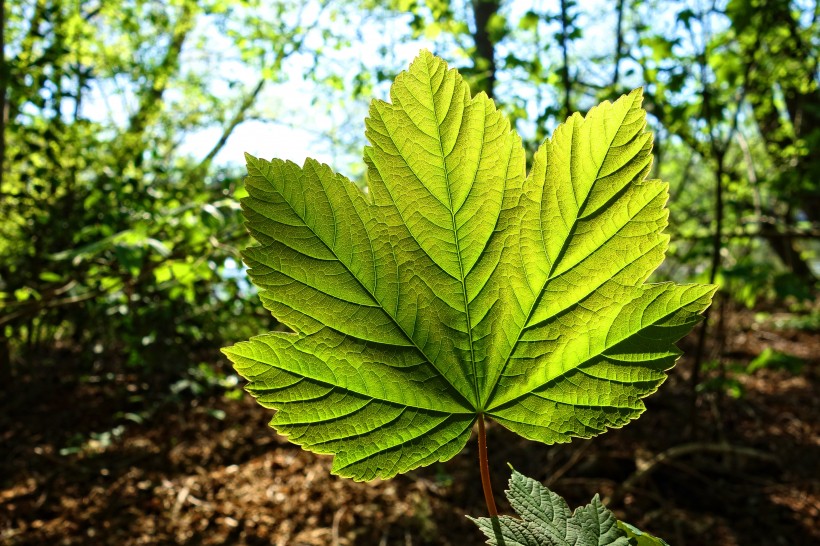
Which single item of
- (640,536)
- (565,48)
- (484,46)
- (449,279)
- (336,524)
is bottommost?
(336,524)

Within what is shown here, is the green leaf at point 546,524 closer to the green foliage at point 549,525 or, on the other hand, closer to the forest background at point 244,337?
the green foliage at point 549,525

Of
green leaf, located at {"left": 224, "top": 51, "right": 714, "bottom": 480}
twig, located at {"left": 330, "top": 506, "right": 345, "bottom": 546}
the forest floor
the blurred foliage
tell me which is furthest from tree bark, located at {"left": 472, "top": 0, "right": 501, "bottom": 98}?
green leaf, located at {"left": 224, "top": 51, "right": 714, "bottom": 480}

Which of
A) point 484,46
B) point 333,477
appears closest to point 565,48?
point 484,46

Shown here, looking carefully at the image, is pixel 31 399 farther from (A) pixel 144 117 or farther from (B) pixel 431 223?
(B) pixel 431 223

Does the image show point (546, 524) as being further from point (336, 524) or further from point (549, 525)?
point (336, 524)

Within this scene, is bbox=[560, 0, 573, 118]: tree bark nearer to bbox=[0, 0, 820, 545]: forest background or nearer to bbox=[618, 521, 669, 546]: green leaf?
bbox=[0, 0, 820, 545]: forest background

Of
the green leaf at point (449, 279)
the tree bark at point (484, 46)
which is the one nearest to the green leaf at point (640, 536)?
the green leaf at point (449, 279)
